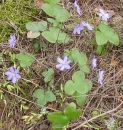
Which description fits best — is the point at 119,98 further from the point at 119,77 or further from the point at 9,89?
the point at 9,89

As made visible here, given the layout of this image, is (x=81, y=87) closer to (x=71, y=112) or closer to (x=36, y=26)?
(x=71, y=112)

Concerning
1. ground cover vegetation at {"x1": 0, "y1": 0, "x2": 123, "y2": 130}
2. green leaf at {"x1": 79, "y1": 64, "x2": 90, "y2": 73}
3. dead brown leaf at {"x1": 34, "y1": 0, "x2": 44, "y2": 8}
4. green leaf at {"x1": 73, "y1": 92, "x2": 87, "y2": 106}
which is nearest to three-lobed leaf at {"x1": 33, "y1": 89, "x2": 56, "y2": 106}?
ground cover vegetation at {"x1": 0, "y1": 0, "x2": 123, "y2": 130}

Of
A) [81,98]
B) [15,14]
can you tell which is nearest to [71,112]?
[81,98]

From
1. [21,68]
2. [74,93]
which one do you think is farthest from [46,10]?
[74,93]

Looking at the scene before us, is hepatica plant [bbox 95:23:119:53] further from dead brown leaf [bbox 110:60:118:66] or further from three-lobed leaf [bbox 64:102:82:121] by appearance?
three-lobed leaf [bbox 64:102:82:121]

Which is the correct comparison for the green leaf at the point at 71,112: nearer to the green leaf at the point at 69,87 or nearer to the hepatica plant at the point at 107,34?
the green leaf at the point at 69,87

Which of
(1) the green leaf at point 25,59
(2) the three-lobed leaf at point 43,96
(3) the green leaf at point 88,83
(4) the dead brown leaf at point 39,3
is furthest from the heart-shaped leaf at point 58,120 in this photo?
(4) the dead brown leaf at point 39,3

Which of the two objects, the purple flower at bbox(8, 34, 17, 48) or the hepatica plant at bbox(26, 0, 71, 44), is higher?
the hepatica plant at bbox(26, 0, 71, 44)
